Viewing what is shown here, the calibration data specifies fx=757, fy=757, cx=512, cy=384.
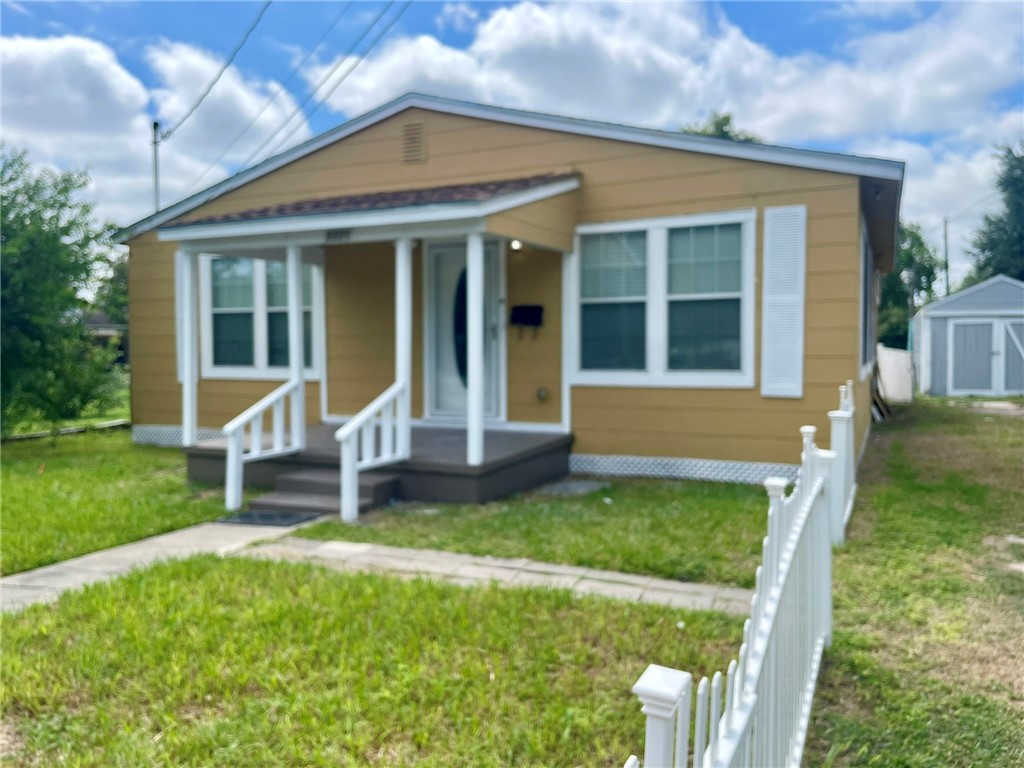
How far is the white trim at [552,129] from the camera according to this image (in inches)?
250

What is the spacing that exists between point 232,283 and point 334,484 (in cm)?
403

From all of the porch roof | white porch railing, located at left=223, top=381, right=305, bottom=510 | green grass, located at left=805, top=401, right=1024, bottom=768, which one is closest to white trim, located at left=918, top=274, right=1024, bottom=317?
green grass, located at left=805, top=401, right=1024, bottom=768

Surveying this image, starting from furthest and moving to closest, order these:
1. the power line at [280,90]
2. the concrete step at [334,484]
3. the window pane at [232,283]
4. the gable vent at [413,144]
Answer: the power line at [280,90] → the window pane at [232,283] → the gable vent at [413,144] → the concrete step at [334,484]

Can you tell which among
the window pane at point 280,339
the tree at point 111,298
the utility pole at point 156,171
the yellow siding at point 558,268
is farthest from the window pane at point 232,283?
the utility pole at point 156,171

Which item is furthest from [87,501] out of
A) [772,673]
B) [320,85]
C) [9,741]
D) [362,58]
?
[320,85]

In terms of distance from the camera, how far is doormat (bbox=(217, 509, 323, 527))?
5.56 m

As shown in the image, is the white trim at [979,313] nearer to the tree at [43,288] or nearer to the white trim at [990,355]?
the white trim at [990,355]

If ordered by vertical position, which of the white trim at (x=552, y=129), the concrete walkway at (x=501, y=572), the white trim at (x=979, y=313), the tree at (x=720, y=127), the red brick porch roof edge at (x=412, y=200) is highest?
the tree at (x=720, y=127)

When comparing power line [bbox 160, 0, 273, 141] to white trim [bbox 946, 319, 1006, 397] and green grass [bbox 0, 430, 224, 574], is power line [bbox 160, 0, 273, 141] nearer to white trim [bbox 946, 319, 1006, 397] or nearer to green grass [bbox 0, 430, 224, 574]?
green grass [bbox 0, 430, 224, 574]

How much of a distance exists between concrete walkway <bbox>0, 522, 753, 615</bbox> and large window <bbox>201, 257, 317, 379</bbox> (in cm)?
397

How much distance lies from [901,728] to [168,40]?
12146 millimetres

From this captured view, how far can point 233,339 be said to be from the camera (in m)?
9.23

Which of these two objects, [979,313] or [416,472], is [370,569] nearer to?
[416,472]

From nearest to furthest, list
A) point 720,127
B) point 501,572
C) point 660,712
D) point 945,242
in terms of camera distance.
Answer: point 660,712 < point 501,572 < point 720,127 < point 945,242
